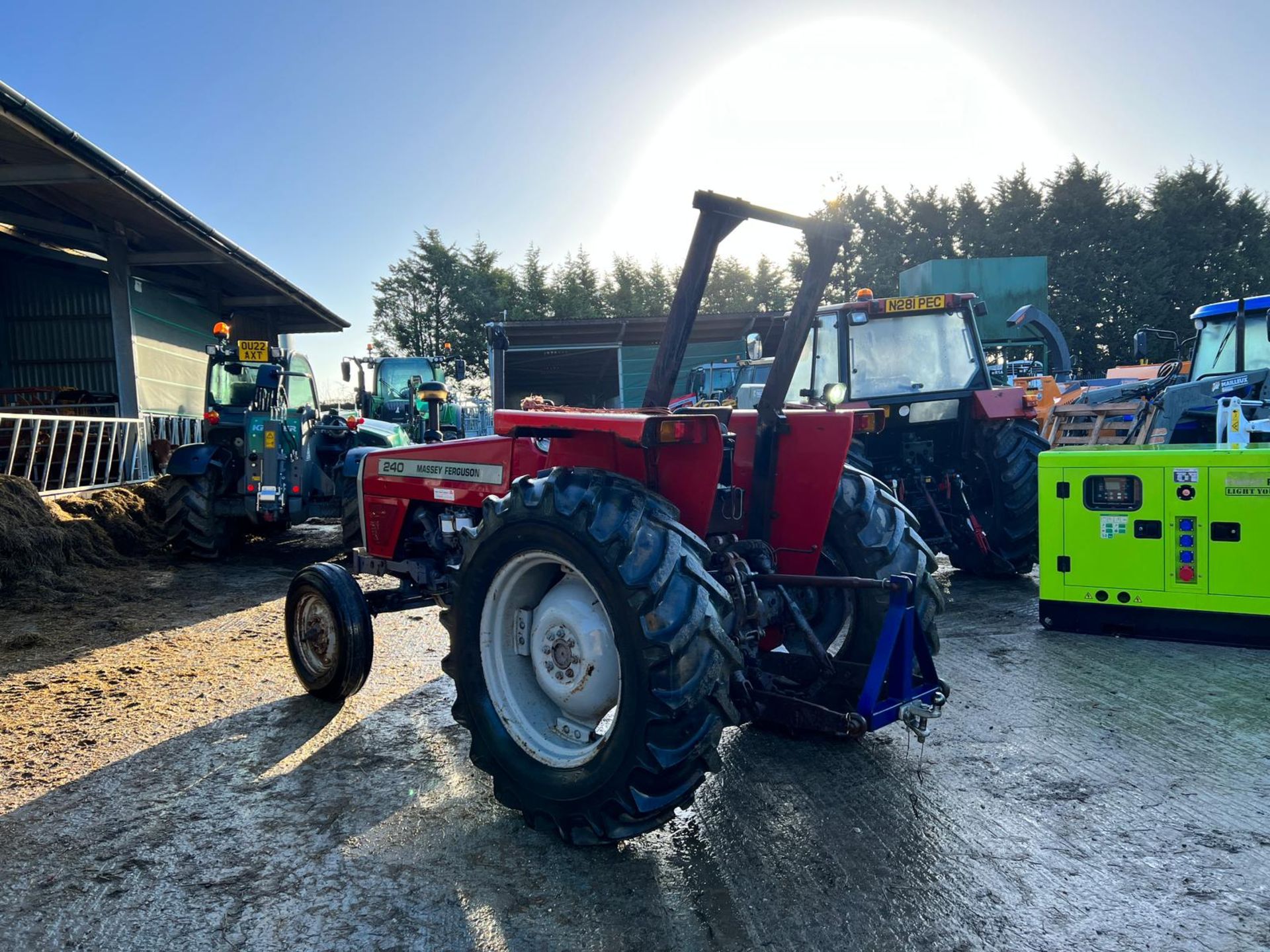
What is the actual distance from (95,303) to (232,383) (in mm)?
7400

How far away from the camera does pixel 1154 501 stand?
475 cm

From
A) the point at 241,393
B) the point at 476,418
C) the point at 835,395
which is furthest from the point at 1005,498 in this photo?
the point at 476,418

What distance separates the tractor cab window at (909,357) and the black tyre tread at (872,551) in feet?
11.3

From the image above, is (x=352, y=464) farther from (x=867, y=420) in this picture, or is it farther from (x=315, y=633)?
(x=867, y=420)

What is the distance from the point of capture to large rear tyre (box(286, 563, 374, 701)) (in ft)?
12.3

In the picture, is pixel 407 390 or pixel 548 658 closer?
pixel 548 658

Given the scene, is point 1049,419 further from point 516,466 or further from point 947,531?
point 516,466

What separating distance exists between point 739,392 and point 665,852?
5179 millimetres

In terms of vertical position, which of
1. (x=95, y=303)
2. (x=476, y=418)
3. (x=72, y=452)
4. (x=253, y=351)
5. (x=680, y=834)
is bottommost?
(x=680, y=834)

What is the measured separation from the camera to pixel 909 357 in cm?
664

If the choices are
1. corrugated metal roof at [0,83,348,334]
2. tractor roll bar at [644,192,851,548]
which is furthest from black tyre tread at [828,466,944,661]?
corrugated metal roof at [0,83,348,334]

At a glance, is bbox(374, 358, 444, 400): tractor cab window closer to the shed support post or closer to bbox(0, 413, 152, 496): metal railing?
the shed support post

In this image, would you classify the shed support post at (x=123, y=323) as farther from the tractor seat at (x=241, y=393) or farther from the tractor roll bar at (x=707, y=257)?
the tractor roll bar at (x=707, y=257)

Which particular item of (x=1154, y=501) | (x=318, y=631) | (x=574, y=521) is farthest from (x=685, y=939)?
(x=1154, y=501)
